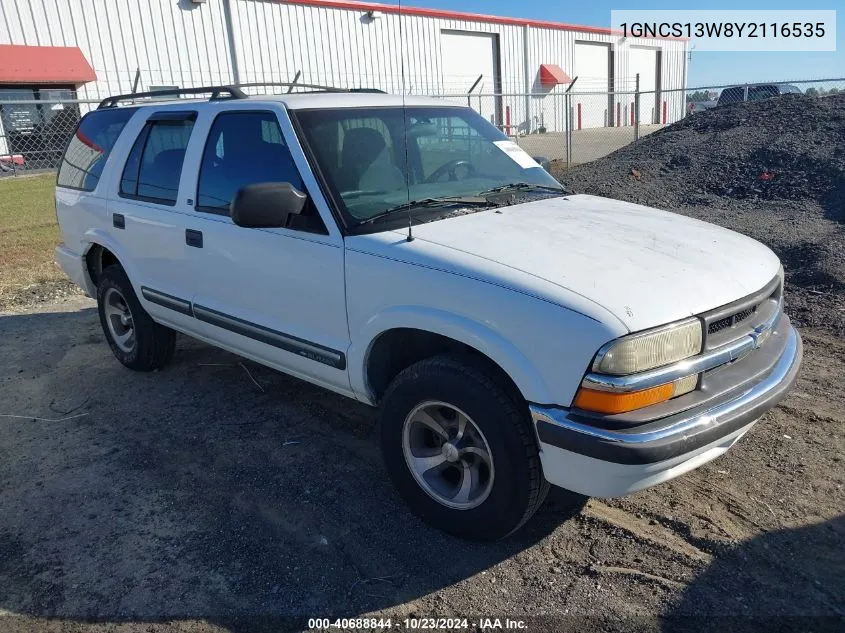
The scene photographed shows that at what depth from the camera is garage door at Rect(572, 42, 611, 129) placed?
119 ft

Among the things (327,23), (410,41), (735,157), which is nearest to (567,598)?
(735,157)

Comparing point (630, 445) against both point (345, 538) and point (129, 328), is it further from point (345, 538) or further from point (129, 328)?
point (129, 328)

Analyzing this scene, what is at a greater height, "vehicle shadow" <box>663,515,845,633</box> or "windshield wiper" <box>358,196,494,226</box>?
"windshield wiper" <box>358,196,494,226</box>

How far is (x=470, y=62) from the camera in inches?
1248

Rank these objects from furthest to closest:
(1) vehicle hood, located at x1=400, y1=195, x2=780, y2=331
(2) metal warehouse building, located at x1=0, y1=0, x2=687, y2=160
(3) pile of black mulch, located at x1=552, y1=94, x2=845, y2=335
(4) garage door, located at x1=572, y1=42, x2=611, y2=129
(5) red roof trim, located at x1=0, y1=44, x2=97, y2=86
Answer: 1. (4) garage door, located at x1=572, y1=42, x2=611, y2=129
2. (2) metal warehouse building, located at x1=0, y1=0, x2=687, y2=160
3. (5) red roof trim, located at x1=0, y1=44, x2=97, y2=86
4. (3) pile of black mulch, located at x1=552, y1=94, x2=845, y2=335
5. (1) vehicle hood, located at x1=400, y1=195, x2=780, y2=331

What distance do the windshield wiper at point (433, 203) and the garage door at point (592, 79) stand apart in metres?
33.2

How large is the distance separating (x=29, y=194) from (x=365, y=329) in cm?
1463

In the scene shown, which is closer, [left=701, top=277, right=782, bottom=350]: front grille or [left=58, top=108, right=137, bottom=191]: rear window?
[left=701, top=277, right=782, bottom=350]: front grille

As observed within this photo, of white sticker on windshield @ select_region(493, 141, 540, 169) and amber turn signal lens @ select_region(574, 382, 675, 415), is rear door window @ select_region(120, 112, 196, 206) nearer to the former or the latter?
white sticker on windshield @ select_region(493, 141, 540, 169)

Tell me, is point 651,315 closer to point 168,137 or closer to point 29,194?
point 168,137

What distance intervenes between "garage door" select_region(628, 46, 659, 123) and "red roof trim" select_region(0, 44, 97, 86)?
29457mm

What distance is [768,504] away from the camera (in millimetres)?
3311

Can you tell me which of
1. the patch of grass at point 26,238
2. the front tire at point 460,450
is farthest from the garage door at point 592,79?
the front tire at point 460,450

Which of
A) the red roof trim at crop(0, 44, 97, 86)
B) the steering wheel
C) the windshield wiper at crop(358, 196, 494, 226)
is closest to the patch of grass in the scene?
the red roof trim at crop(0, 44, 97, 86)
